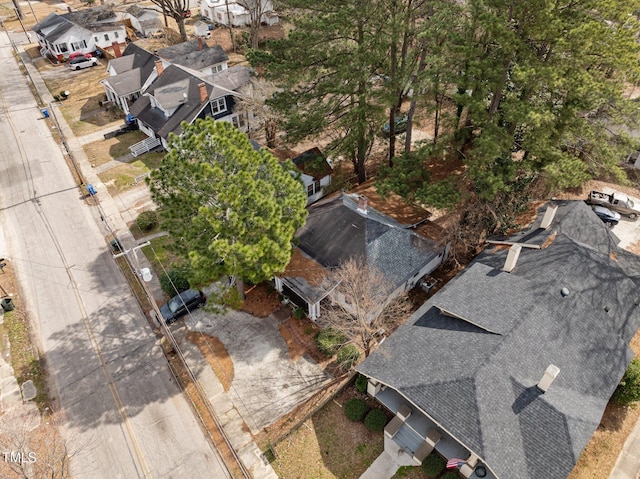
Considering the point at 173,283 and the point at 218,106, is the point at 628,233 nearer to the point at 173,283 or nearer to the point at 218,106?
the point at 173,283

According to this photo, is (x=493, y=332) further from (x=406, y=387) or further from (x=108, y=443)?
(x=108, y=443)

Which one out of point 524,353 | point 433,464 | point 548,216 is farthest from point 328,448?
point 548,216

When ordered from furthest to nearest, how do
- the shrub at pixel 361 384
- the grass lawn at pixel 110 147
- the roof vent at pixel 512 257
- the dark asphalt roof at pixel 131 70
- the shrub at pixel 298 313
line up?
the dark asphalt roof at pixel 131 70, the grass lawn at pixel 110 147, the shrub at pixel 298 313, the shrub at pixel 361 384, the roof vent at pixel 512 257

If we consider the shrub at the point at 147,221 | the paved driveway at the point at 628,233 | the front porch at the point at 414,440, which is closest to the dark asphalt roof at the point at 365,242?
the front porch at the point at 414,440

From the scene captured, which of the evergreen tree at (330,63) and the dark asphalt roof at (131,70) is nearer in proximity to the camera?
the evergreen tree at (330,63)

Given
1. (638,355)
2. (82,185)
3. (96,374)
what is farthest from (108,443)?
(638,355)

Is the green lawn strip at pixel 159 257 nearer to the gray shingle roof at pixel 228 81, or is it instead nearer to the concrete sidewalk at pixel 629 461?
the gray shingle roof at pixel 228 81
